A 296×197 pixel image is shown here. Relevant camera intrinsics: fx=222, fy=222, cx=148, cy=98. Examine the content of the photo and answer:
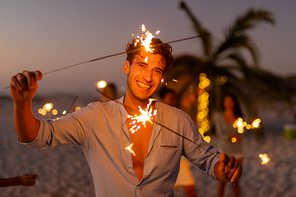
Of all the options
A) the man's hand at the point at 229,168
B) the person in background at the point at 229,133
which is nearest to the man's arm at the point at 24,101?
the man's hand at the point at 229,168

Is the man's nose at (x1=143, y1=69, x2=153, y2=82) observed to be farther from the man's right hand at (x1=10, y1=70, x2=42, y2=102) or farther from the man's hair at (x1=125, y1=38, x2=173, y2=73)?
the man's right hand at (x1=10, y1=70, x2=42, y2=102)

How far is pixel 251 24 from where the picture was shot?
25.2 ft

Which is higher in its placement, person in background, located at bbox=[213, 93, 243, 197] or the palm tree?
the palm tree

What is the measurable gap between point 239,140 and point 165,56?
3073 mm

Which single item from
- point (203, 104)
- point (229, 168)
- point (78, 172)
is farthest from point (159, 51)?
point (203, 104)

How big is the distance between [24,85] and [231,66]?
8.56 metres

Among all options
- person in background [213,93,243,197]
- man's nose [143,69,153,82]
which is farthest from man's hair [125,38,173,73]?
person in background [213,93,243,197]

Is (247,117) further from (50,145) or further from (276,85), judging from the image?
(50,145)

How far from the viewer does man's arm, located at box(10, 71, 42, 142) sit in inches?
53.1

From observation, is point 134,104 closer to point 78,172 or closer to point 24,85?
point 24,85

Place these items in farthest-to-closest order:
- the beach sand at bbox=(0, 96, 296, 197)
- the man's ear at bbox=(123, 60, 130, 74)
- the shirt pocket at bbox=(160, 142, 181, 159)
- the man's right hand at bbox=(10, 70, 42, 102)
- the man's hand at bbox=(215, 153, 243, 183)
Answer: the beach sand at bbox=(0, 96, 296, 197) → the man's ear at bbox=(123, 60, 130, 74) → the shirt pocket at bbox=(160, 142, 181, 159) → the man's hand at bbox=(215, 153, 243, 183) → the man's right hand at bbox=(10, 70, 42, 102)

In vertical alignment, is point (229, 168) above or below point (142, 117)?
below

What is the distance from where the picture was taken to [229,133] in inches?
174

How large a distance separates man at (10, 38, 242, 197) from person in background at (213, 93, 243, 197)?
8.61ft
